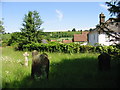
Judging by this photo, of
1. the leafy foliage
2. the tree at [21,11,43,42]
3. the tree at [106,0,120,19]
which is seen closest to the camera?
the tree at [106,0,120,19]

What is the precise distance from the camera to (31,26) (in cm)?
2691

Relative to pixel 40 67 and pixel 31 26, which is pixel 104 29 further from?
pixel 31 26

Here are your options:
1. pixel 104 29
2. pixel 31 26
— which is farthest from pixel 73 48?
pixel 31 26

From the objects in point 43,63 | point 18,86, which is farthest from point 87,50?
point 18,86

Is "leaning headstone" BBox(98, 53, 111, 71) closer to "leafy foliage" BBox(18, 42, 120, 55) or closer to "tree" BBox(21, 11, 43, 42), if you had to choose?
"leafy foliage" BBox(18, 42, 120, 55)

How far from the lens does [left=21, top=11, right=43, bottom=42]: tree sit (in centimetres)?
2706

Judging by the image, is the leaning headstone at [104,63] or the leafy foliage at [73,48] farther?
the leafy foliage at [73,48]

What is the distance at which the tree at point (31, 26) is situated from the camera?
88.8 feet

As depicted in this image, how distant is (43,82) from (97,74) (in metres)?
2.86

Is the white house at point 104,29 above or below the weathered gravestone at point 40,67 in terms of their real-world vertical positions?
above

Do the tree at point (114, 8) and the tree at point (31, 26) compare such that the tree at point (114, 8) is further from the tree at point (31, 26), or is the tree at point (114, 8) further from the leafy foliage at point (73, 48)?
the tree at point (31, 26)

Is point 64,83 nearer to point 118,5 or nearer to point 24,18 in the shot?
point 118,5

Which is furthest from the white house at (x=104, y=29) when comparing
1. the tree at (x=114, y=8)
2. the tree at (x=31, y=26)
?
the tree at (x=31, y=26)

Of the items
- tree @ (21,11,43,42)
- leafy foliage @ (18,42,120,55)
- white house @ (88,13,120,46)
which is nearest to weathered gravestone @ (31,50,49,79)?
white house @ (88,13,120,46)
